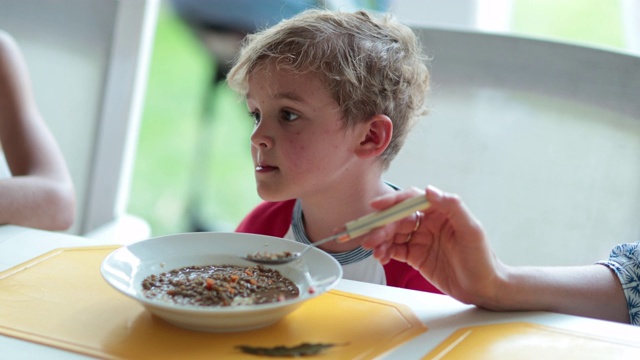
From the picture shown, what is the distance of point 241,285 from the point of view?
0.93m

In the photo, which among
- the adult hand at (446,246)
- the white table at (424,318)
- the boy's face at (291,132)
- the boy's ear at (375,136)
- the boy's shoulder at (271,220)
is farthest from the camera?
the boy's shoulder at (271,220)

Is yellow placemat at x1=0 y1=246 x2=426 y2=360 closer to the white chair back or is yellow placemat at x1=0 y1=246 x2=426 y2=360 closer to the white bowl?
the white bowl

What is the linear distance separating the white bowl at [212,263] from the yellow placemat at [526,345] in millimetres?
154

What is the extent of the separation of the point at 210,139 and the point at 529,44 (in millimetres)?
2195

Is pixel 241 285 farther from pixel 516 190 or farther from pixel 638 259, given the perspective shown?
pixel 516 190

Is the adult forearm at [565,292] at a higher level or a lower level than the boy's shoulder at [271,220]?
higher

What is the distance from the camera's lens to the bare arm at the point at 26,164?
1.30 metres

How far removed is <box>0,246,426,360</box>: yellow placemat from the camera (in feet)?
2.72

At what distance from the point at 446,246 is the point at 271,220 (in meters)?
0.56

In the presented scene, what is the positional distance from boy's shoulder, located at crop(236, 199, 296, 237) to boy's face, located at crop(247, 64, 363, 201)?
0.57ft

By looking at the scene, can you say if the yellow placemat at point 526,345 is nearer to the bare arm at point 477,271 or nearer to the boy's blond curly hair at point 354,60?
the bare arm at point 477,271

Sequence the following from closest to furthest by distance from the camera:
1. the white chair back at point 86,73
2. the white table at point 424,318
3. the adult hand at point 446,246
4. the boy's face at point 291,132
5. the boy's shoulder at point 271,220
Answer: the white table at point 424,318 → the adult hand at point 446,246 → the boy's face at point 291,132 → the boy's shoulder at point 271,220 → the white chair back at point 86,73

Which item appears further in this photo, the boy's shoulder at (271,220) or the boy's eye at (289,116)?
the boy's shoulder at (271,220)

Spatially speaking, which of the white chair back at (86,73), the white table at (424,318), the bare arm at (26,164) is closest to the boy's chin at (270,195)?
the white table at (424,318)
